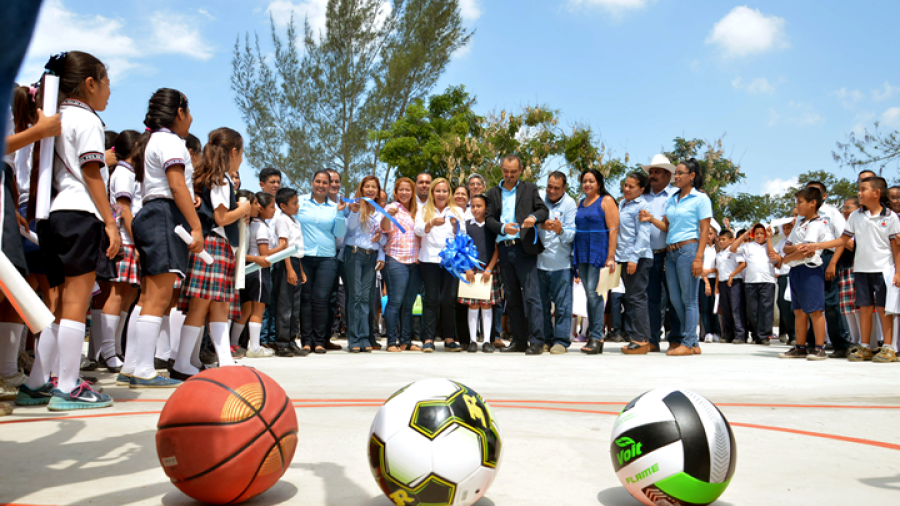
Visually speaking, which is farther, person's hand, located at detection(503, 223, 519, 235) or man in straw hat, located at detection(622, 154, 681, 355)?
man in straw hat, located at detection(622, 154, 681, 355)

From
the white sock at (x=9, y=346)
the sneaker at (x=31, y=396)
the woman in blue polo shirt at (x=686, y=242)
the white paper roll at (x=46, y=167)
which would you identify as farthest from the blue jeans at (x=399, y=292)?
the white paper roll at (x=46, y=167)

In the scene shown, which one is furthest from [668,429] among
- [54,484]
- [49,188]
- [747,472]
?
[49,188]

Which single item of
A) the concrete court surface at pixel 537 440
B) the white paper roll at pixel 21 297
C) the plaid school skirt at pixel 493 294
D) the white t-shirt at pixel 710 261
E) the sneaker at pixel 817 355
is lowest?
the concrete court surface at pixel 537 440

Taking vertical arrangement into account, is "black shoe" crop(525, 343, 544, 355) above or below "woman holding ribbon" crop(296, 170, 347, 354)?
below

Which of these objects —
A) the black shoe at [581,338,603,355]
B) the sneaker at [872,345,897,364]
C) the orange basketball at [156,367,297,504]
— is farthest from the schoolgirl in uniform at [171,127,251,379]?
the sneaker at [872,345,897,364]

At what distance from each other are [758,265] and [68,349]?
11.6m

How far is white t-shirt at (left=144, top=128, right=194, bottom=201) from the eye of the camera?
14.3 feet

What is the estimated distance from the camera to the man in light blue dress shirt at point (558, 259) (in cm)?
809

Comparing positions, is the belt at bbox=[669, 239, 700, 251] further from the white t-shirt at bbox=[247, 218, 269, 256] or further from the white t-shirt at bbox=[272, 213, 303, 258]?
the white t-shirt at bbox=[247, 218, 269, 256]

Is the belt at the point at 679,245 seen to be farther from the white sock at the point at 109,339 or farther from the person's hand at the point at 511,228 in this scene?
the white sock at the point at 109,339

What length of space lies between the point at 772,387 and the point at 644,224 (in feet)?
11.2

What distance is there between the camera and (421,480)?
2012mm

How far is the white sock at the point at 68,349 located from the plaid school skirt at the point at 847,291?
839 cm

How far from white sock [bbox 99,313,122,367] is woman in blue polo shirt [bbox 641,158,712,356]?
612 cm
